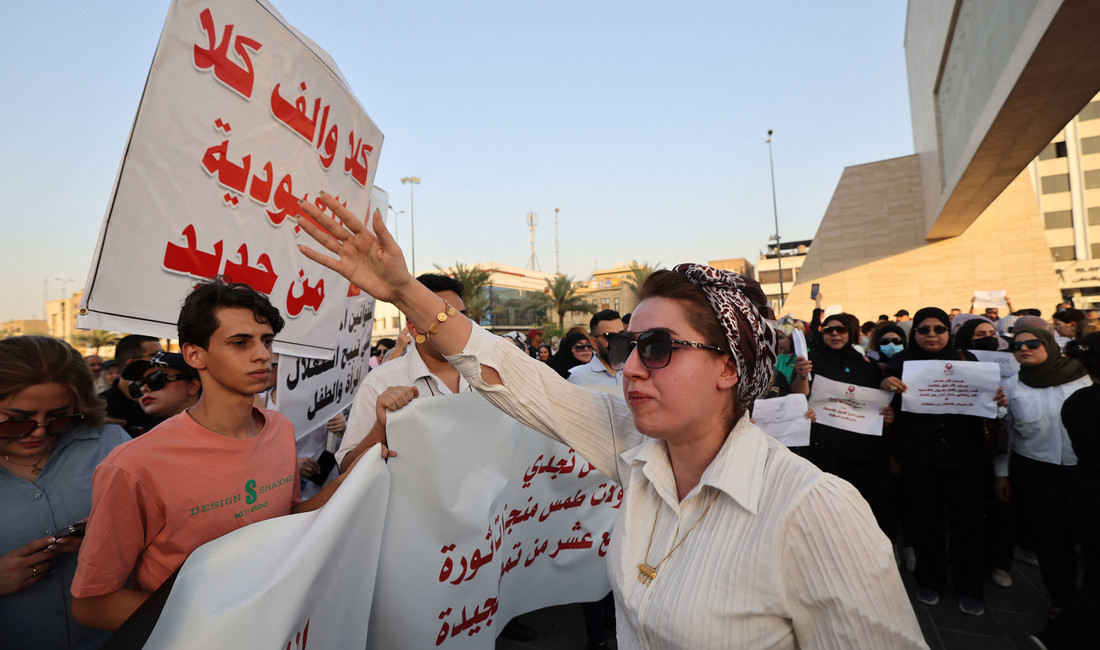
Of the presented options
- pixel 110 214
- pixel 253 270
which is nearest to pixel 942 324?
pixel 253 270

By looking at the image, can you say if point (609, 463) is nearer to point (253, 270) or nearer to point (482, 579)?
point (482, 579)

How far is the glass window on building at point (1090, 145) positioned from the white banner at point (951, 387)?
189 feet

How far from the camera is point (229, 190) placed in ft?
8.25

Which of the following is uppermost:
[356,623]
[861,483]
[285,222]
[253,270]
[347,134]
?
[347,134]

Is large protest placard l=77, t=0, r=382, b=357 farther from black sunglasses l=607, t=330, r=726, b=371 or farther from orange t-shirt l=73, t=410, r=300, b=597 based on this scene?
black sunglasses l=607, t=330, r=726, b=371

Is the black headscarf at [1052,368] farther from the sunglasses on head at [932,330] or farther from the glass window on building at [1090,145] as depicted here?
the glass window on building at [1090,145]

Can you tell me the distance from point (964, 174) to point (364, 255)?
20536 millimetres

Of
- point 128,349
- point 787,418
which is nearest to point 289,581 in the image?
point 787,418

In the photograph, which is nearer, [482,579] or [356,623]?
[356,623]

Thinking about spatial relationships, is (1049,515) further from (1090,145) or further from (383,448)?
(1090,145)

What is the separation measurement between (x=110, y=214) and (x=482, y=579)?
2.01 meters

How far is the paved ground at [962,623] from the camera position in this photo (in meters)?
3.73

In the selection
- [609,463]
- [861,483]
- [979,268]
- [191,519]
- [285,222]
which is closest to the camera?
[191,519]

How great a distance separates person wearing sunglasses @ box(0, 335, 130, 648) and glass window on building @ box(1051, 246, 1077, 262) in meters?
60.3
